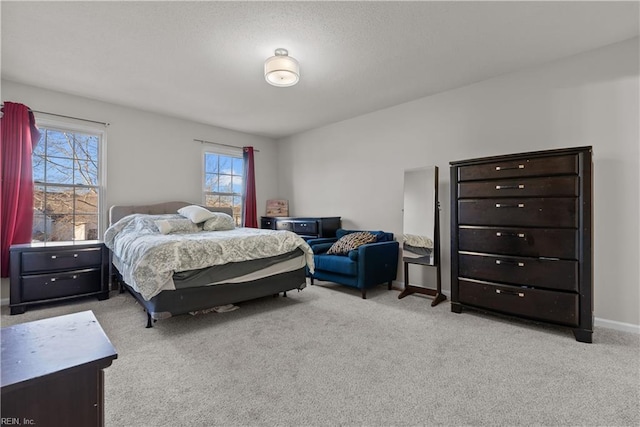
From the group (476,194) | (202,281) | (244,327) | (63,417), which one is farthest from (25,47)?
(476,194)

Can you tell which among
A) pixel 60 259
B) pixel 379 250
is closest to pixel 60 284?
pixel 60 259

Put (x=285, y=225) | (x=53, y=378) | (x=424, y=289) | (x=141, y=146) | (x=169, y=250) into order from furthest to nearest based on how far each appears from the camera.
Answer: (x=285, y=225) < (x=141, y=146) < (x=424, y=289) < (x=169, y=250) < (x=53, y=378)

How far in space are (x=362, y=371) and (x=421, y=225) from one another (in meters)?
2.19

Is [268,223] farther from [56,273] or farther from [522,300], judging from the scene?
[522,300]

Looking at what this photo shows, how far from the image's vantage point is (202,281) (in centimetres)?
271

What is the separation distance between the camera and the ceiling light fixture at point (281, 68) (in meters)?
2.59

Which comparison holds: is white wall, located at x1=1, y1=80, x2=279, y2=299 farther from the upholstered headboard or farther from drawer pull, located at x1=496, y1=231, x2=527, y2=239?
drawer pull, located at x1=496, y1=231, x2=527, y2=239

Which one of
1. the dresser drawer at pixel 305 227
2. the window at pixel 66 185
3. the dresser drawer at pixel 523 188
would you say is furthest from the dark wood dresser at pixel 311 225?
the window at pixel 66 185

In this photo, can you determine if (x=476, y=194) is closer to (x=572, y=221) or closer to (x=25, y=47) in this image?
(x=572, y=221)

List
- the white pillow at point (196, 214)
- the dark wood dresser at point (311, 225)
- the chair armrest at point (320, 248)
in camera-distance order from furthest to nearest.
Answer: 1. the dark wood dresser at point (311, 225)
2. the chair armrest at point (320, 248)
3. the white pillow at point (196, 214)

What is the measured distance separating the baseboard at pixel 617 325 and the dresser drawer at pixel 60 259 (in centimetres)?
518

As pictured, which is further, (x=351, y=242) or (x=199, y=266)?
(x=351, y=242)

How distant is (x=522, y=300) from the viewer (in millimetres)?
2643

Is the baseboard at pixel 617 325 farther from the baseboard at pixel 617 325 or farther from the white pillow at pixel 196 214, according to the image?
the white pillow at pixel 196 214
